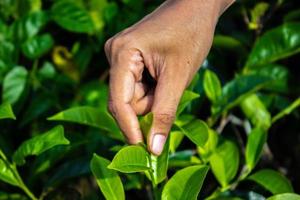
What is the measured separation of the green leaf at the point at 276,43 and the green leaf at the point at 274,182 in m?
0.46

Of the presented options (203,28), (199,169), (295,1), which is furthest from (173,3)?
(295,1)

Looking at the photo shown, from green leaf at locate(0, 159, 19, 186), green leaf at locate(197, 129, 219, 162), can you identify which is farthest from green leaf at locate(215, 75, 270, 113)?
green leaf at locate(0, 159, 19, 186)

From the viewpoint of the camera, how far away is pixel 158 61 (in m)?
1.39

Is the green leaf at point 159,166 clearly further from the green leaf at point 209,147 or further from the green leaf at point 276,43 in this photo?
the green leaf at point 276,43

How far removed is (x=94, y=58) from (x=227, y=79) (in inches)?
19.1

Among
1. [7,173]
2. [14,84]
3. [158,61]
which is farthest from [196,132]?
[14,84]

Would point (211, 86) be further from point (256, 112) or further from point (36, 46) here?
point (36, 46)

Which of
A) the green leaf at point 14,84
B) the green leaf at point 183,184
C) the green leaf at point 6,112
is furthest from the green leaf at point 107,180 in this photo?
the green leaf at point 14,84

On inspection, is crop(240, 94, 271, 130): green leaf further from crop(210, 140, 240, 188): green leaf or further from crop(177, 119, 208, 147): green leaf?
crop(177, 119, 208, 147): green leaf

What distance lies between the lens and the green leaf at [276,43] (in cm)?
194

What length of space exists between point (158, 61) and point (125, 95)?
0.11 metres

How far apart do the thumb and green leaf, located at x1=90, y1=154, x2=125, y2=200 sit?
0.13 meters

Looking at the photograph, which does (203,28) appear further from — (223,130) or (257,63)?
(223,130)

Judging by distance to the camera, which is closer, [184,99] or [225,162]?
[184,99]
